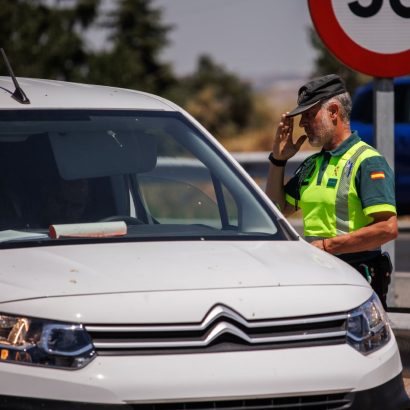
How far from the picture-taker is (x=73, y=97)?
5.61 m

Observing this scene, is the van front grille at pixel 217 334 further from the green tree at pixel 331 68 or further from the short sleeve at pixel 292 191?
the green tree at pixel 331 68

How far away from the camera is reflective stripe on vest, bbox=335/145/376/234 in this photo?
19.8 ft

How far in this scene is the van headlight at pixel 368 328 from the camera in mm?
4520

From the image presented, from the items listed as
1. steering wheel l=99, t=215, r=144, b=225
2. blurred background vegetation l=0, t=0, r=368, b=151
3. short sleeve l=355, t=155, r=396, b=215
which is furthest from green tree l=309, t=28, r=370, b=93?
steering wheel l=99, t=215, r=144, b=225

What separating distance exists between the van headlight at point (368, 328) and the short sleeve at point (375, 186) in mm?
1171

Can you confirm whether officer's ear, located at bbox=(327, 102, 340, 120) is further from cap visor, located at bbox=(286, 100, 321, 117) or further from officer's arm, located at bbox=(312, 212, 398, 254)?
officer's arm, located at bbox=(312, 212, 398, 254)

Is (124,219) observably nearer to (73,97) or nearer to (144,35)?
(73,97)

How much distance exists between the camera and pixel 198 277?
4.44 meters

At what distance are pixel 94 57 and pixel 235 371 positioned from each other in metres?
35.6

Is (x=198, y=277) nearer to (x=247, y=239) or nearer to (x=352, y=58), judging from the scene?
(x=247, y=239)

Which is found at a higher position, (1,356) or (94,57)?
(1,356)

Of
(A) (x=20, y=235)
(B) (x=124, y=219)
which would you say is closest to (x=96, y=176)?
(B) (x=124, y=219)

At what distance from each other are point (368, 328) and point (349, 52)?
3.00m

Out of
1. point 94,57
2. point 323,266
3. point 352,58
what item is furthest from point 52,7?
point 323,266
